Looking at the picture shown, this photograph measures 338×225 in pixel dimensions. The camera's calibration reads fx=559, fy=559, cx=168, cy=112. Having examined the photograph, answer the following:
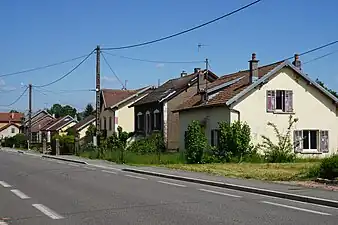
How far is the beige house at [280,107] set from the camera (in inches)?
1403

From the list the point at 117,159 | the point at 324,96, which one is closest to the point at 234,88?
the point at 324,96

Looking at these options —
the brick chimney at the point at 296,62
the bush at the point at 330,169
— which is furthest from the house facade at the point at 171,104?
the bush at the point at 330,169

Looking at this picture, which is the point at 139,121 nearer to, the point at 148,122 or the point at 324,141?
the point at 148,122

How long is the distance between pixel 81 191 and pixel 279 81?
2299 cm

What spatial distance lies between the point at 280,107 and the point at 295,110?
40.7 inches

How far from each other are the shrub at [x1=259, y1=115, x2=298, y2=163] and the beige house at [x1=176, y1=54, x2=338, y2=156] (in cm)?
32

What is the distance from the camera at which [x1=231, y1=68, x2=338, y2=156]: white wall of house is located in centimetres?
3575

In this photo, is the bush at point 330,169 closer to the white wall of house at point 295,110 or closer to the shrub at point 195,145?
the shrub at point 195,145

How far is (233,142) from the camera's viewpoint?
32.9 metres

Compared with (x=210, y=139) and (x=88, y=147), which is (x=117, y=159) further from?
(x=88, y=147)

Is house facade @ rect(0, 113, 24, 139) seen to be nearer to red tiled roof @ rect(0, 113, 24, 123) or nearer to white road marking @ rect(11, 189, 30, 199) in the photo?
red tiled roof @ rect(0, 113, 24, 123)

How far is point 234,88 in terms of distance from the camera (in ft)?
124

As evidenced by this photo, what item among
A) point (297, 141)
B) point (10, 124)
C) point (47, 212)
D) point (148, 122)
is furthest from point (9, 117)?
point (47, 212)

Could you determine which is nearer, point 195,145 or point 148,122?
point 195,145
